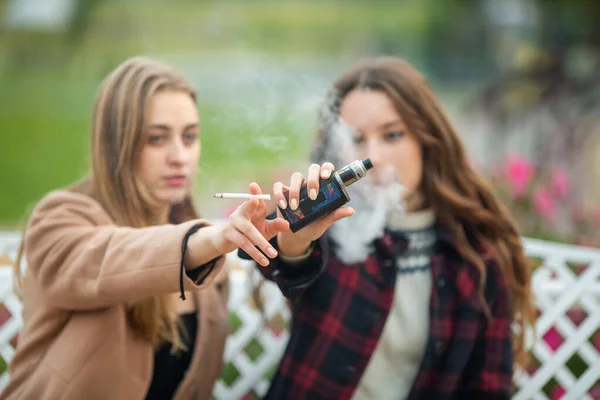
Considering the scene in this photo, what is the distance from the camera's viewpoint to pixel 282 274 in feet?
4.54

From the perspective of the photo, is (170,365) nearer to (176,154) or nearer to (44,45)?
(176,154)

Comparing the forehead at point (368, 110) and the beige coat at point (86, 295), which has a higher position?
the forehead at point (368, 110)

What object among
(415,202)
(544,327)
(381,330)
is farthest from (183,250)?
(544,327)

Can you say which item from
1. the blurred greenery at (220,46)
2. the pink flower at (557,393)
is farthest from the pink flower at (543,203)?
the blurred greenery at (220,46)

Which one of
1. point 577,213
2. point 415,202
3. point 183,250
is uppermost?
point 183,250

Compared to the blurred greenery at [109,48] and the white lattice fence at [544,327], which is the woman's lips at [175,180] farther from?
the blurred greenery at [109,48]

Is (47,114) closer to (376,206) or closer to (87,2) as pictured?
(87,2)

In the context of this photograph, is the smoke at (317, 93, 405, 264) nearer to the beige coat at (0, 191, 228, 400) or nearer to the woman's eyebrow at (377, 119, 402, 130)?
the woman's eyebrow at (377, 119, 402, 130)

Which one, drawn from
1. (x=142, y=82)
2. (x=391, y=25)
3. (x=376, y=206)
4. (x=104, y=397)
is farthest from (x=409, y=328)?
(x=391, y=25)

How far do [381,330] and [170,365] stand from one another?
21.3 inches

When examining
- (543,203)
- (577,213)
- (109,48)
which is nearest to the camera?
(543,203)

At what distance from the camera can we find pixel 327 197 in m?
1.13

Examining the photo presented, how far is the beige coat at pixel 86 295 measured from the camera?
4.00ft

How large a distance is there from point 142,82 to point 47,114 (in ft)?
8.09
